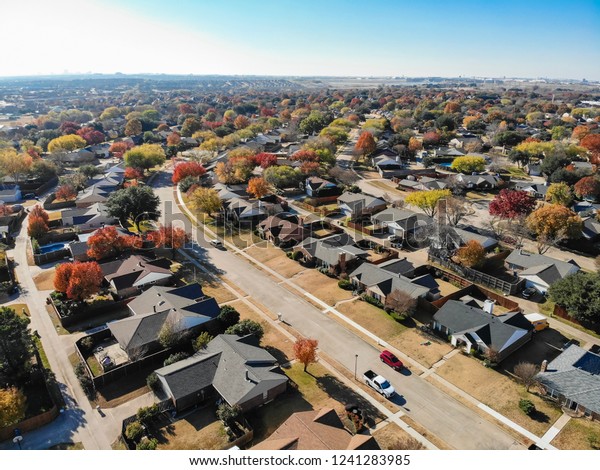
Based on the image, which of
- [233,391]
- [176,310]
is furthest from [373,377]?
[176,310]

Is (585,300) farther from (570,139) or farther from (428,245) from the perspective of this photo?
(570,139)

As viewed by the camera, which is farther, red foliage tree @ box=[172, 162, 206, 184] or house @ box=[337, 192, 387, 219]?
red foliage tree @ box=[172, 162, 206, 184]

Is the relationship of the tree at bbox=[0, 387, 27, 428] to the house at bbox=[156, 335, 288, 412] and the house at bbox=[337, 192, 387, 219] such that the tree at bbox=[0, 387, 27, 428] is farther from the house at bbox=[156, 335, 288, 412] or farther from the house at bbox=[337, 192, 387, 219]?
the house at bbox=[337, 192, 387, 219]

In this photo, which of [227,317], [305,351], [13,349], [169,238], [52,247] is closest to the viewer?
[13,349]

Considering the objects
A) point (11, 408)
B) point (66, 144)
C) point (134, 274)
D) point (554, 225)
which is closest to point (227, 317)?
point (134, 274)

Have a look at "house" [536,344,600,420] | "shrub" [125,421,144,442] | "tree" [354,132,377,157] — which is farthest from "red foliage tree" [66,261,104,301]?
"tree" [354,132,377,157]

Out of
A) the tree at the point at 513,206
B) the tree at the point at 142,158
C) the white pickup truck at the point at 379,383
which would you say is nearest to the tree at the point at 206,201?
the tree at the point at 142,158

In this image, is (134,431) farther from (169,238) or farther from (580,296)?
(580,296)

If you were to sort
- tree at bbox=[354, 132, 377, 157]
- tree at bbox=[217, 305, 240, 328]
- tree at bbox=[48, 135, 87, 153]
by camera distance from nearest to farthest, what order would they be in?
1. tree at bbox=[217, 305, 240, 328]
2. tree at bbox=[354, 132, 377, 157]
3. tree at bbox=[48, 135, 87, 153]
